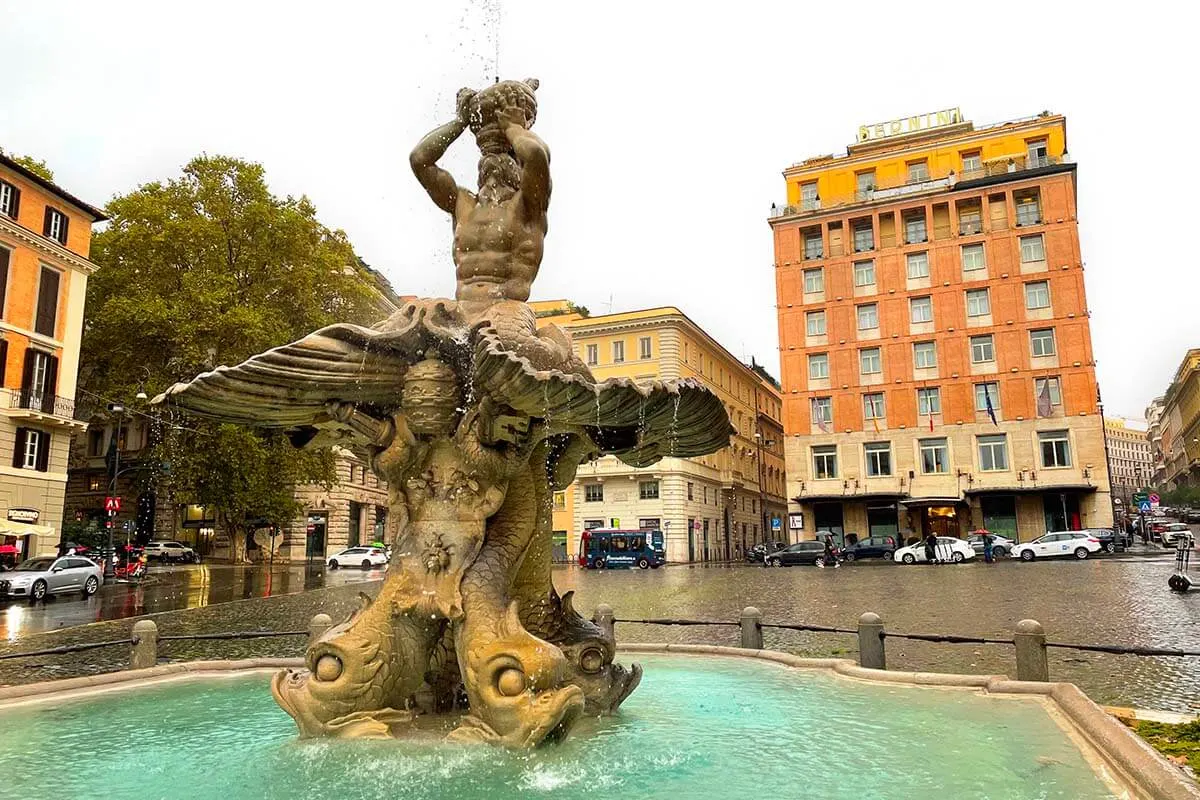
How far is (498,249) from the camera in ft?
19.3

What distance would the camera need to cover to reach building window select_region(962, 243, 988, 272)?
4425 cm

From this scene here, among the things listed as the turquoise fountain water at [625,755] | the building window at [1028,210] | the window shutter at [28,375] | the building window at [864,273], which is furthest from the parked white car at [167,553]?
the building window at [1028,210]

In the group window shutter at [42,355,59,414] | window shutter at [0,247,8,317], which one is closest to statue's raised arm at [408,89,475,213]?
window shutter at [0,247,8,317]

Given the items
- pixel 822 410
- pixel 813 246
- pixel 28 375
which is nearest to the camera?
pixel 28 375

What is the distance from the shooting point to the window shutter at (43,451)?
3062cm

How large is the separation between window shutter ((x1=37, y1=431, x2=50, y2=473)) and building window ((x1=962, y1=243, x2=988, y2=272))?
43384 mm

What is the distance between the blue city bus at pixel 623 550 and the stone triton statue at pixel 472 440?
34.0 meters

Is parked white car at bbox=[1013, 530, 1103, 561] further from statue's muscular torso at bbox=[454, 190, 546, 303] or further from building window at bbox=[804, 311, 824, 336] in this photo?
statue's muscular torso at bbox=[454, 190, 546, 303]

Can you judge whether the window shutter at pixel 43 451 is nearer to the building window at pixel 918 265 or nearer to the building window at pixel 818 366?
the building window at pixel 818 366

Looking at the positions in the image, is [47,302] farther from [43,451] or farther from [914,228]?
[914,228]

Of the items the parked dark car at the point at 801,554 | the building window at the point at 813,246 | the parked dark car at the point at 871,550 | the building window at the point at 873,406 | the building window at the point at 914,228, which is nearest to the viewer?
the parked dark car at the point at 801,554

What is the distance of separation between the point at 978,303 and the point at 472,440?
1752 inches

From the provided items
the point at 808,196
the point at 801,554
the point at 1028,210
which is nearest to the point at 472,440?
the point at 801,554

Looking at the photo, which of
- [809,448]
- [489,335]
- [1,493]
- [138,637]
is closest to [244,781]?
[489,335]
